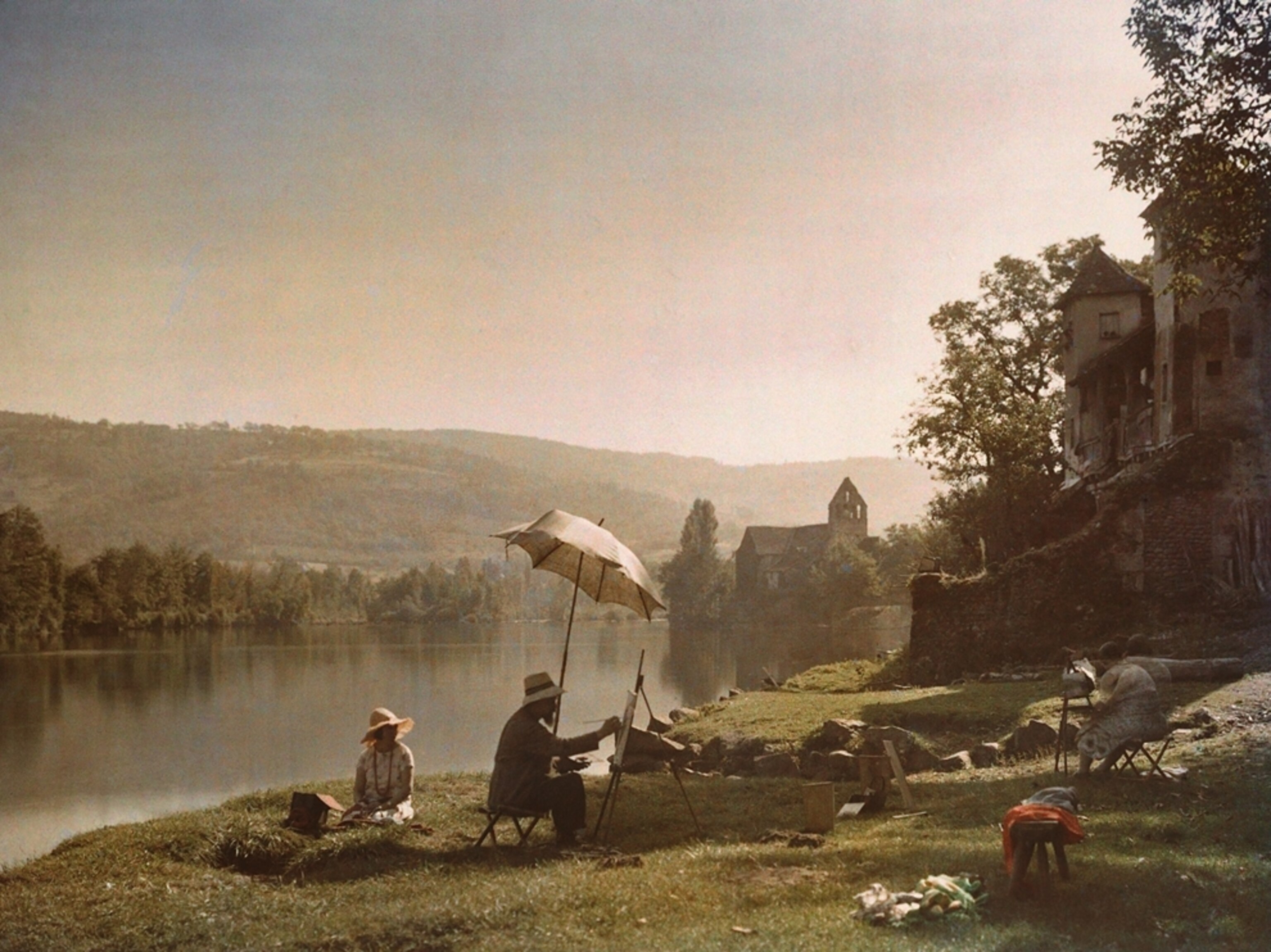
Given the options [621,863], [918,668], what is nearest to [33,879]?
[621,863]

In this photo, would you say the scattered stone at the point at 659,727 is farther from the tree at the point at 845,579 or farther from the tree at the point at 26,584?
the tree at the point at 845,579

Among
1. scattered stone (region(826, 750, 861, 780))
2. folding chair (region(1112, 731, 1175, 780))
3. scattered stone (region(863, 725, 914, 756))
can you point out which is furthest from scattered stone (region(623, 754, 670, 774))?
folding chair (region(1112, 731, 1175, 780))

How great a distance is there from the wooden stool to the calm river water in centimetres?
807

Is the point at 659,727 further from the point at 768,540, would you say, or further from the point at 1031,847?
the point at 768,540

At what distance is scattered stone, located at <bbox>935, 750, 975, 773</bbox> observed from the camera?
57.9ft

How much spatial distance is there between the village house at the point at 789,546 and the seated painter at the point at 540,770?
103735mm

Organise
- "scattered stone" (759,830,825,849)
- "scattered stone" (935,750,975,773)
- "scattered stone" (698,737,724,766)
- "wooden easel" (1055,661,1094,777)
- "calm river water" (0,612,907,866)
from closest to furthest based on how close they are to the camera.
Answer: "scattered stone" (759,830,825,849) < "wooden easel" (1055,661,1094,777) < "scattered stone" (935,750,975,773) < "scattered stone" (698,737,724,766) < "calm river water" (0,612,907,866)

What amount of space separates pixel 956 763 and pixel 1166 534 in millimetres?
14394

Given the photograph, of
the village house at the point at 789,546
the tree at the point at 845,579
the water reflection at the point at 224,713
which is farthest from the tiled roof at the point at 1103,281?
the village house at the point at 789,546

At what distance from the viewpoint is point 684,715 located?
31.2 m

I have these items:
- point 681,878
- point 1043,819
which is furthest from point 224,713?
point 1043,819

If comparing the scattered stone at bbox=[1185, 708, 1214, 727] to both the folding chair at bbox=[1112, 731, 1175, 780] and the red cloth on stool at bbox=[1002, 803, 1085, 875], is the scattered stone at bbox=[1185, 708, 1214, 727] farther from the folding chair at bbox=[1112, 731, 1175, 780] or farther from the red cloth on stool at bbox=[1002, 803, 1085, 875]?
the red cloth on stool at bbox=[1002, 803, 1085, 875]

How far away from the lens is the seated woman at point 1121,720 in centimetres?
1391

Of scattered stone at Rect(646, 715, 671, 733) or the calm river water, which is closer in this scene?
scattered stone at Rect(646, 715, 671, 733)
